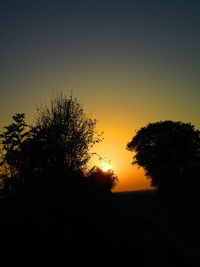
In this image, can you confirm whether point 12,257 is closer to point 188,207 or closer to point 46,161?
point 46,161

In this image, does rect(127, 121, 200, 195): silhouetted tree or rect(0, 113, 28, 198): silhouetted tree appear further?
rect(127, 121, 200, 195): silhouetted tree

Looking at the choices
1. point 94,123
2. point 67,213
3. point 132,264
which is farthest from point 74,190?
point 94,123

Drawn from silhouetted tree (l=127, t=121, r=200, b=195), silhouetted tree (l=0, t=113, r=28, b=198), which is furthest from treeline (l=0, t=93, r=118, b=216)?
silhouetted tree (l=127, t=121, r=200, b=195)

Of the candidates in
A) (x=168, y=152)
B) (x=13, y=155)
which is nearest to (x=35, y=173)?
(x=13, y=155)

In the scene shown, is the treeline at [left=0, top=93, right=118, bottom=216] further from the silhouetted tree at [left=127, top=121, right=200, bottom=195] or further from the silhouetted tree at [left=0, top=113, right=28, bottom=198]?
the silhouetted tree at [left=127, top=121, right=200, bottom=195]

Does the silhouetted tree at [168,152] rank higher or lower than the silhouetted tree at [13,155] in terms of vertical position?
higher

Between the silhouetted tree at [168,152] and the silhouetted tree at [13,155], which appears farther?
the silhouetted tree at [168,152]

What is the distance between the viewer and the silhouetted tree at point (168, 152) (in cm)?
3675

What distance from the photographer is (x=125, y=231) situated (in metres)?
15.5

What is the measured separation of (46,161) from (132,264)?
676 cm

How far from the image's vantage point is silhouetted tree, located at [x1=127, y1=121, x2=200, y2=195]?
3675 centimetres

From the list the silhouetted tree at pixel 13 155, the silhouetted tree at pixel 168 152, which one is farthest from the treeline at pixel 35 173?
the silhouetted tree at pixel 168 152

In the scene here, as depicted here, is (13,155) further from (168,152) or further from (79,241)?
(168,152)

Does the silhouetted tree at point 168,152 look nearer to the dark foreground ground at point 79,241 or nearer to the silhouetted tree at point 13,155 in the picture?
the dark foreground ground at point 79,241
